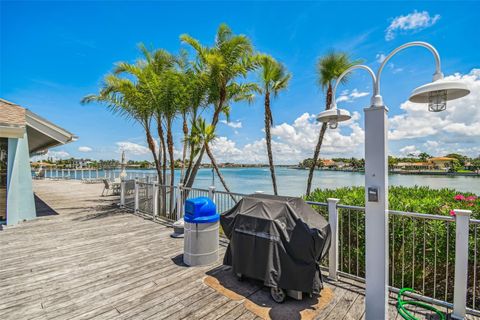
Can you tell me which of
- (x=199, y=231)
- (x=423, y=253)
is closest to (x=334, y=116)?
(x=423, y=253)

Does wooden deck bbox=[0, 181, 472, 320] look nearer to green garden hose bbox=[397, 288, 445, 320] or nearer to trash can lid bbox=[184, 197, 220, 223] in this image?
green garden hose bbox=[397, 288, 445, 320]

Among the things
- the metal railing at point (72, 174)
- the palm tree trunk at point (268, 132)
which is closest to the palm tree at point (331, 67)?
the palm tree trunk at point (268, 132)

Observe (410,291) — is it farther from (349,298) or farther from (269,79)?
(269,79)

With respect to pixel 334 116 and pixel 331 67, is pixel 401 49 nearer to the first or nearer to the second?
pixel 334 116

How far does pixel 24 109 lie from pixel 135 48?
459 cm

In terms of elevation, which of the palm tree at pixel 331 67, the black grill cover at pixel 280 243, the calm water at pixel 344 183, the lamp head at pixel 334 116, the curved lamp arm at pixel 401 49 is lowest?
the calm water at pixel 344 183

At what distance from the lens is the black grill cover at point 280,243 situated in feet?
8.48

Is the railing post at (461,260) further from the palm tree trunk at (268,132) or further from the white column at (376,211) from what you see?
A: the palm tree trunk at (268,132)

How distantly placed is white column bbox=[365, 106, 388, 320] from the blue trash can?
235 cm

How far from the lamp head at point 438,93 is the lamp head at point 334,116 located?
675 mm

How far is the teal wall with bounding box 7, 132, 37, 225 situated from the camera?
6.29 metres

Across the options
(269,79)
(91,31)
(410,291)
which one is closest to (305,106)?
(269,79)

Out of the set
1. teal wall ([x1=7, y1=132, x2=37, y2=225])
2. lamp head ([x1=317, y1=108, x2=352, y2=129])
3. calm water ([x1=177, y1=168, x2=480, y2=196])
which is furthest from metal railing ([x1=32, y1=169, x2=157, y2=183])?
lamp head ([x1=317, y1=108, x2=352, y2=129])

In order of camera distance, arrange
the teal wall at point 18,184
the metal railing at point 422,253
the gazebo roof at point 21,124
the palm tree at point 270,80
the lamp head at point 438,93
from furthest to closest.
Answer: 1. the palm tree at point 270,80
2. the teal wall at point 18,184
3. the gazebo roof at point 21,124
4. the metal railing at point 422,253
5. the lamp head at point 438,93
